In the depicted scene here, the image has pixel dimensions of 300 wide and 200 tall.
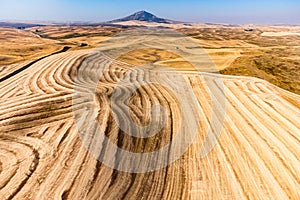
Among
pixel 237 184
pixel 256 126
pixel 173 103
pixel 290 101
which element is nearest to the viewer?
pixel 237 184

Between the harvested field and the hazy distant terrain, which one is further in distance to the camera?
the hazy distant terrain

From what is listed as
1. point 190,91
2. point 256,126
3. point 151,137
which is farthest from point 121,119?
point 190,91

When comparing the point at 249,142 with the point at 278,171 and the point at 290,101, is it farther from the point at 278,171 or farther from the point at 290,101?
the point at 290,101

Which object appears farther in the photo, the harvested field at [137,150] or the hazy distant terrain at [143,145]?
the hazy distant terrain at [143,145]

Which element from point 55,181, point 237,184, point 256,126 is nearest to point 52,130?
point 55,181

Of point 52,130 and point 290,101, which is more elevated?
point 52,130

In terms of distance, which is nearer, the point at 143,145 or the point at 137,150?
the point at 137,150

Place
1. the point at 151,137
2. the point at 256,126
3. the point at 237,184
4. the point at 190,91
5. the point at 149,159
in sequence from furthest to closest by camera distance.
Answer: the point at 190,91 → the point at 256,126 → the point at 151,137 → the point at 149,159 → the point at 237,184

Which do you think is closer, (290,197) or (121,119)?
(290,197)
